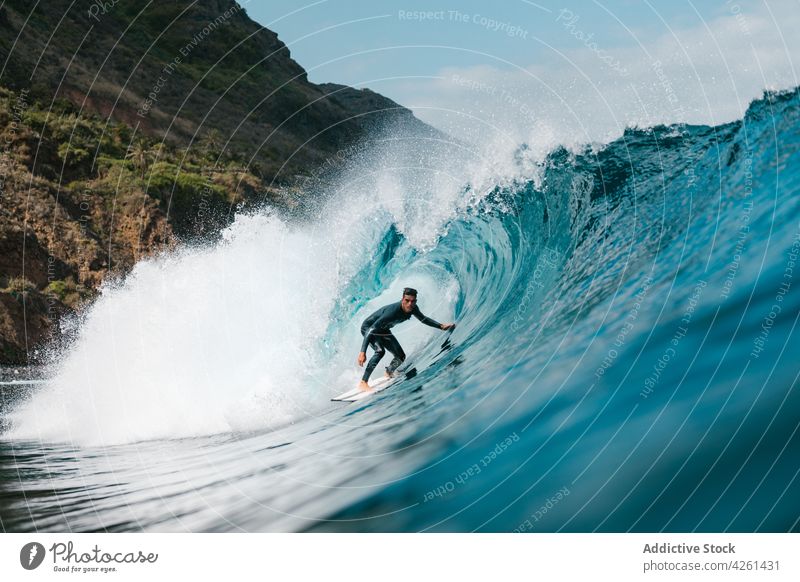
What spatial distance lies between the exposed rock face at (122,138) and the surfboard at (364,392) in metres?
8.37

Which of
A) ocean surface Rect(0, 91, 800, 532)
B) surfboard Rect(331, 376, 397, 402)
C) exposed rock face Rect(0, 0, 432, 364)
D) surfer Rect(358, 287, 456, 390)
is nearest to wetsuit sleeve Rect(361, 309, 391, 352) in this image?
surfer Rect(358, 287, 456, 390)

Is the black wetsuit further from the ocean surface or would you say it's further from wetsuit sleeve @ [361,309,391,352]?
the ocean surface

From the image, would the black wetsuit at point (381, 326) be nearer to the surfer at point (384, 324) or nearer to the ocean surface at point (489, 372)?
the surfer at point (384, 324)

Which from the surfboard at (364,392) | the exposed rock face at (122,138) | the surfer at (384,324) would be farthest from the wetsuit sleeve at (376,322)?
the exposed rock face at (122,138)

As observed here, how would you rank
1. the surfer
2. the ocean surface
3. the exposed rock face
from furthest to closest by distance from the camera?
1. the exposed rock face
2. the surfer
3. the ocean surface

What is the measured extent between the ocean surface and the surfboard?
204 mm

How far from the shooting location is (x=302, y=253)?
49.8ft

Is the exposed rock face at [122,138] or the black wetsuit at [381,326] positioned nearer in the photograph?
the black wetsuit at [381,326]

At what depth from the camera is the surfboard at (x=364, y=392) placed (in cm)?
885

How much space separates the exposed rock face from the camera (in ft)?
78.0

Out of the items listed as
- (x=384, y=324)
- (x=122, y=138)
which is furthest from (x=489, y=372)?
(x=122, y=138)

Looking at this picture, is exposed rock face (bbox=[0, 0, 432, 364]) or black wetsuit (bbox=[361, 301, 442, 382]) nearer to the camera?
black wetsuit (bbox=[361, 301, 442, 382])

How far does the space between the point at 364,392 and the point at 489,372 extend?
78.1 inches

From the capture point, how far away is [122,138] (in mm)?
33531
